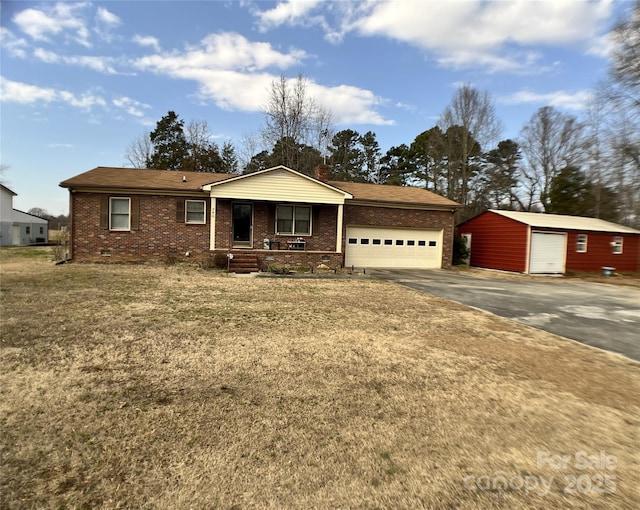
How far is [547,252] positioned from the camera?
18125 millimetres

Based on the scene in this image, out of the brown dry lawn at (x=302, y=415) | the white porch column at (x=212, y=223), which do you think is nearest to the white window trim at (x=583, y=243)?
the brown dry lawn at (x=302, y=415)

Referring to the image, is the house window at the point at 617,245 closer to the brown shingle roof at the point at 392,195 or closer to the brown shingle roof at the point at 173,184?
the brown shingle roof at the point at 392,195

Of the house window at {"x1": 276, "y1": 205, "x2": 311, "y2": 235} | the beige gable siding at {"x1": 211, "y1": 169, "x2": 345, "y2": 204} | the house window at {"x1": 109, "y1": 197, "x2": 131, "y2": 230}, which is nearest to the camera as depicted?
the beige gable siding at {"x1": 211, "y1": 169, "x2": 345, "y2": 204}

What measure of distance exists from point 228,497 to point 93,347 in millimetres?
3461

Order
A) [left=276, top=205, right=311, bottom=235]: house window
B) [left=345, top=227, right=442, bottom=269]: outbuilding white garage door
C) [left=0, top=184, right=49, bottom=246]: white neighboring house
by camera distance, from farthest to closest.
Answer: [left=0, top=184, right=49, bottom=246]: white neighboring house, [left=345, top=227, right=442, bottom=269]: outbuilding white garage door, [left=276, top=205, right=311, bottom=235]: house window

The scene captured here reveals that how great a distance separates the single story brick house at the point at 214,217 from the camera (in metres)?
14.8

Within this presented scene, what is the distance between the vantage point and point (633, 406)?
3.62 m

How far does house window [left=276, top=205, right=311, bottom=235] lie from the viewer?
16203 millimetres

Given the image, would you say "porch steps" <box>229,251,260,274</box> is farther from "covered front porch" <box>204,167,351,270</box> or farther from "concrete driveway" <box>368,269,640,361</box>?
"concrete driveway" <box>368,269,640,361</box>

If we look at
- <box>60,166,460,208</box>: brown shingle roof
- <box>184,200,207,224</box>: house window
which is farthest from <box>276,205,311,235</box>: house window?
<box>184,200,207,224</box>: house window

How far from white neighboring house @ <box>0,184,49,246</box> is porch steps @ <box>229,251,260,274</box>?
1131 inches

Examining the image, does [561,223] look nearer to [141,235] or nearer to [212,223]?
[212,223]

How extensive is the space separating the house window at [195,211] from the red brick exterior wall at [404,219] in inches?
258

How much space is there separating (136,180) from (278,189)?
6.51m
